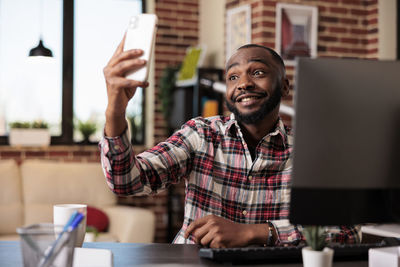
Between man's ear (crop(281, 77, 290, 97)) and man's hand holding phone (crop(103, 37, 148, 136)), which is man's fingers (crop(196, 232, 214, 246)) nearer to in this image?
man's hand holding phone (crop(103, 37, 148, 136))

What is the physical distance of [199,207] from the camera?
1.70 meters

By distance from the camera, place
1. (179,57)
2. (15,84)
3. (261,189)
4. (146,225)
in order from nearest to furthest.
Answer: (261,189), (146,225), (15,84), (179,57)

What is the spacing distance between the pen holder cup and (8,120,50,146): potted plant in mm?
3573

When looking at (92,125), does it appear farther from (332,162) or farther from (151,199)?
(332,162)

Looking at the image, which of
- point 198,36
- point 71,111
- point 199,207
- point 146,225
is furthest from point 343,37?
point 199,207

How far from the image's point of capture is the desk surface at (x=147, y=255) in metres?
1.17

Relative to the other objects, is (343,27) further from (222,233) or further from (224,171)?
(222,233)

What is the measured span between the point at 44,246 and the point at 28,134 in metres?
3.60

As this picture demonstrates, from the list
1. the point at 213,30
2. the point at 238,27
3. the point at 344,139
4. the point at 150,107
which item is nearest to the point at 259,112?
the point at 344,139

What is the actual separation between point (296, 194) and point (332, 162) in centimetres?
9

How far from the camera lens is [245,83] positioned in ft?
5.67

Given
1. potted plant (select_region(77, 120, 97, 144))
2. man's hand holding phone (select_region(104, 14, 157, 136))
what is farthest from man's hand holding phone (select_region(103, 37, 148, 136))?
potted plant (select_region(77, 120, 97, 144))

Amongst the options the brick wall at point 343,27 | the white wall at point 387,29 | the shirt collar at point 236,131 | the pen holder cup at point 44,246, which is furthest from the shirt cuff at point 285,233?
the white wall at point 387,29

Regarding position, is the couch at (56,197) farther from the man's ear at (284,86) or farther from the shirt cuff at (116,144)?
the shirt cuff at (116,144)
